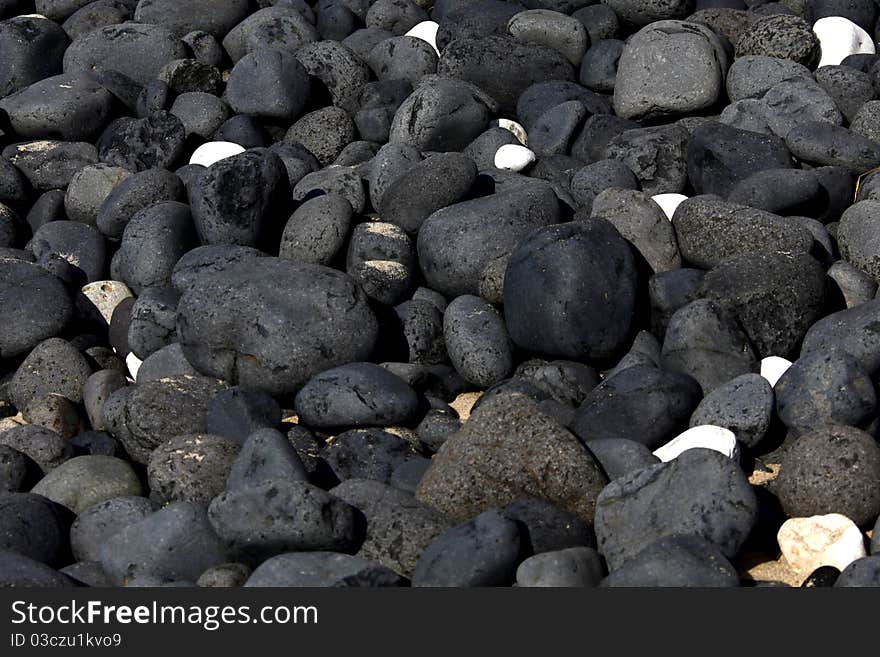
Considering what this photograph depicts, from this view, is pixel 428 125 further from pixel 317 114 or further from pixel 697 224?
pixel 697 224

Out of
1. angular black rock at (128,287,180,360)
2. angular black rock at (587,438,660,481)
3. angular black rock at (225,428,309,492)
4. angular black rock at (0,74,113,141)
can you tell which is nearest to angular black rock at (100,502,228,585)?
angular black rock at (225,428,309,492)

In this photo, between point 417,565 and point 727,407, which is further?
point 727,407

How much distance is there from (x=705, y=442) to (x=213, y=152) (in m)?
4.91

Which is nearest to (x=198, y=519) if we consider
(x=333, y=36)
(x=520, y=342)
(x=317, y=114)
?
(x=520, y=342)

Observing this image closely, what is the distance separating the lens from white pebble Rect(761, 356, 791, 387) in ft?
21.9

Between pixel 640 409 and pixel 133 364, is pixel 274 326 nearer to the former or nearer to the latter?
pixel 133 364

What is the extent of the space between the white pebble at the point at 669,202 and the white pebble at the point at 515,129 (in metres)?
1.55

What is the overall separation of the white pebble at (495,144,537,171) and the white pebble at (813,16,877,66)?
277cm

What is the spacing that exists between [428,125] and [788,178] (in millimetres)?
2707

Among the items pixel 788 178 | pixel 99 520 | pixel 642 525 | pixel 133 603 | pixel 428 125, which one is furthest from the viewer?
pixel 428 125

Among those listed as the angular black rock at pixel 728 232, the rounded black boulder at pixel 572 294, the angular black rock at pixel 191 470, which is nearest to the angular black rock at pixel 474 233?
the rounded black boulder at pixel 572 294

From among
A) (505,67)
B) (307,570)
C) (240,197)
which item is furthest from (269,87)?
(307,570)

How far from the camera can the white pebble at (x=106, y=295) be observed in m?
8.21

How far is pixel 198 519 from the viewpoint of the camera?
17.8 feet
